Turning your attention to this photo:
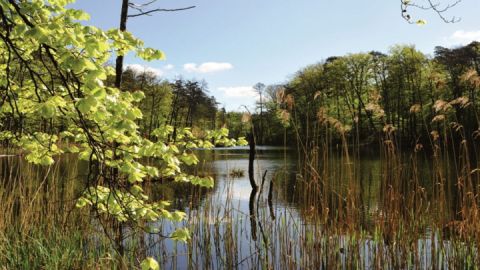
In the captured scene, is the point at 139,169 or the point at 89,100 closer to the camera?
the point at 89,100

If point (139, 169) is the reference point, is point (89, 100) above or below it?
above

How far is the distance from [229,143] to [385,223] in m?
2.25

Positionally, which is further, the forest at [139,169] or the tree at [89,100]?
the forest at [139,169]

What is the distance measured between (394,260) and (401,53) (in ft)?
139

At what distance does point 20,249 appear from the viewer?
4984 mm

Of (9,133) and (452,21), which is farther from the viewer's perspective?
(9,133)

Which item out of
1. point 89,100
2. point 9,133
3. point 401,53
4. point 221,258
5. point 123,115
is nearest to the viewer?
point 89,100

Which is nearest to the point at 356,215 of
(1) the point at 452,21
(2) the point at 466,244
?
(2) the point at 466,244

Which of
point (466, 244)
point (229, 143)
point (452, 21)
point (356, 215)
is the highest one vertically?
point (452, 21)

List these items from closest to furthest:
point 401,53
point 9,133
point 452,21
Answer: point 452,21, point 9,133, point 401,53

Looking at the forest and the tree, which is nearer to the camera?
the tree

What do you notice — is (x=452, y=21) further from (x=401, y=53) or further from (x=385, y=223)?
(x=401, y=53)

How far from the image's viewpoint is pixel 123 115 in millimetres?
2807

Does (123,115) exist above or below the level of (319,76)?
below
